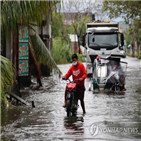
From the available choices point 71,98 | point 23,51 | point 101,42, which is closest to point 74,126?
point 71,98

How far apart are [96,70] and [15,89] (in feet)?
17.0

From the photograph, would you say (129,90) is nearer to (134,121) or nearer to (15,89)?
(15,89)

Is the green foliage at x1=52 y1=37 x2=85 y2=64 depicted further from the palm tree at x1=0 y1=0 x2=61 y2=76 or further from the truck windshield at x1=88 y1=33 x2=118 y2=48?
the palm tree at x1=0 y1=0 x2=61 y2=76

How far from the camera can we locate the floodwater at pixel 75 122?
849 cm

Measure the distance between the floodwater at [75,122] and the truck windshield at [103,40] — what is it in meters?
11.5

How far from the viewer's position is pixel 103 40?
89.1 feet

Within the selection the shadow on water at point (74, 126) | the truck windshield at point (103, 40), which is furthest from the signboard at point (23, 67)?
the truck windshield at point (103, 40)

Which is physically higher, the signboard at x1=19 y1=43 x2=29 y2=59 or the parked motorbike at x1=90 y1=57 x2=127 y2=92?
the signboard at x1=19 y1=43 x2=29 y2=59

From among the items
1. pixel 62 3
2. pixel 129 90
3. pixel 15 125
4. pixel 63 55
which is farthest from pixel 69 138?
pixel 63 55

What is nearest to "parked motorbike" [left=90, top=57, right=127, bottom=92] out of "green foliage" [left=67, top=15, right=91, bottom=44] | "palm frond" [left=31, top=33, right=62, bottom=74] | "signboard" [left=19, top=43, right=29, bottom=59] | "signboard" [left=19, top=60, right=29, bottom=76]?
"palm frond" [left=31, top=33, right=62, bottom=74]

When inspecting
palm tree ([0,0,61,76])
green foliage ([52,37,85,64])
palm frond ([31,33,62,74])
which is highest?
palm tree ([0,0,61,76])

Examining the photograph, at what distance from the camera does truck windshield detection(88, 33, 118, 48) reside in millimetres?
27109

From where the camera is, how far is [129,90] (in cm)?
1916

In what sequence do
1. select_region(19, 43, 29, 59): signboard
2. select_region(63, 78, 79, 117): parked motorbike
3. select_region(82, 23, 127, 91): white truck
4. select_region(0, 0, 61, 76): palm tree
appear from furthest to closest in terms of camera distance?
select_region(82, 23, 127, 91): white truck
select_region(19, 43, 29, 59): signboard
select_region(0, 0, 61, 76): palm tree
select_region(63, 78, 79, 117): parked motorbike
